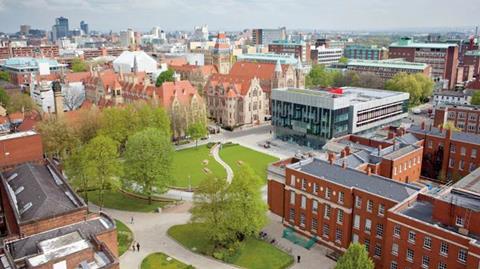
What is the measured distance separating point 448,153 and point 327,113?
25.6 metres

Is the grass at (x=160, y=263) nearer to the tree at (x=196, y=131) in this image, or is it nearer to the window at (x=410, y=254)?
the window at (x=410, y=254)

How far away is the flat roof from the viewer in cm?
4309

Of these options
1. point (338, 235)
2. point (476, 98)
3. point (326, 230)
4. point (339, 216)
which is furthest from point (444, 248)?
point (476, 98)

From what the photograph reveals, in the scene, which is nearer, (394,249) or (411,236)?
(411,236)

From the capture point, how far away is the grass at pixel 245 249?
44397 millimetres

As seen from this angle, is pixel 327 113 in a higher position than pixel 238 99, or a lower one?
higher

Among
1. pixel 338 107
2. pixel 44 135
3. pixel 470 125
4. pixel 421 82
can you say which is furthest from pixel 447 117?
pixel 44 135

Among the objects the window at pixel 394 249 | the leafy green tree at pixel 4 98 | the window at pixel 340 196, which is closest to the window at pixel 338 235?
the window at pixel 340 196

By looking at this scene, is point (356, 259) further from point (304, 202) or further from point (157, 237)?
point (157, 237)

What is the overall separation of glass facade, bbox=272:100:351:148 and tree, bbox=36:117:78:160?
4622 cm

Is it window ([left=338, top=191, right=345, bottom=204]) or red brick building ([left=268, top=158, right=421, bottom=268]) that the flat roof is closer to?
red brick building ([left=268, top=158, right=421, bottom=268])

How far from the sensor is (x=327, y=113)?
279 ft

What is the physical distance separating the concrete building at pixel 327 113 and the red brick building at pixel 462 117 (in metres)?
9.41

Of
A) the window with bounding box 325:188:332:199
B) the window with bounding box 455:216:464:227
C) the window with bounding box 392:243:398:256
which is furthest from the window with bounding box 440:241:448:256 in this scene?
the window with bounding box 325:188:332:199
